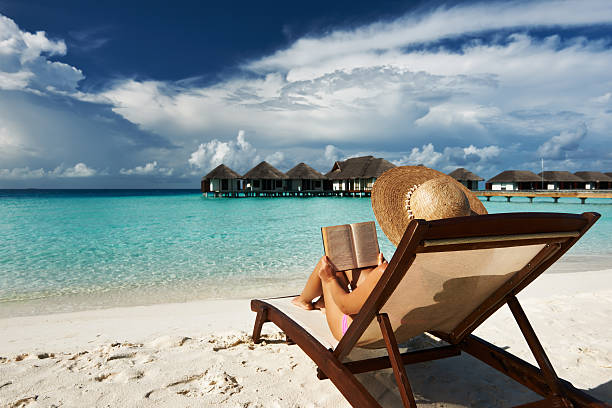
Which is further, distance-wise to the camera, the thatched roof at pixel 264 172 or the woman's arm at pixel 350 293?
the thatched roof at pixel 264 172

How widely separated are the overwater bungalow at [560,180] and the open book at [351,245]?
1733 inches

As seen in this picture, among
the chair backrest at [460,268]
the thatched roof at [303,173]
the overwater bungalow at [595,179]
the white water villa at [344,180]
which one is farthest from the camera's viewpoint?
the overwater bungalow at [595,179]

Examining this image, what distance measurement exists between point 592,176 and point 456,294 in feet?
168

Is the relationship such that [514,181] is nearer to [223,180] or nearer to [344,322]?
[223,180]

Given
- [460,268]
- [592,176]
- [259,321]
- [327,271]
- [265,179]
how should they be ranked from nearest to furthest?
[460,268], [327,271], [259,321], [265,179], [592,176]

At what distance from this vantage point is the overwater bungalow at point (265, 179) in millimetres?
36375

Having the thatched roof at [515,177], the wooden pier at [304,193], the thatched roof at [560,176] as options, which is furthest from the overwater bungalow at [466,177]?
the wooden pier at [304,193]

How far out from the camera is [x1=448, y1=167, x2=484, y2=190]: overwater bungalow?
124ft

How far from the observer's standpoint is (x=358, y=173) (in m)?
35.2

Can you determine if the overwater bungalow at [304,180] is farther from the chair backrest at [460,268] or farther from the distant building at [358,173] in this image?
the chair backrest at [460,268]

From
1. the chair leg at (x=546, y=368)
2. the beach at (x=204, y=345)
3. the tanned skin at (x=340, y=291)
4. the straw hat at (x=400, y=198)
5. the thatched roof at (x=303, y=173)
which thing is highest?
the thatched roof at (x=303, y=173)

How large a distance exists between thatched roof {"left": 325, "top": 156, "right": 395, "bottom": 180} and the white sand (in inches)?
1194

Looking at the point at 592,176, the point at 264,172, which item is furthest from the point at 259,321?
the point at 592,176

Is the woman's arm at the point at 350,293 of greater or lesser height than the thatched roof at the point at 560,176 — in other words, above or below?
below
